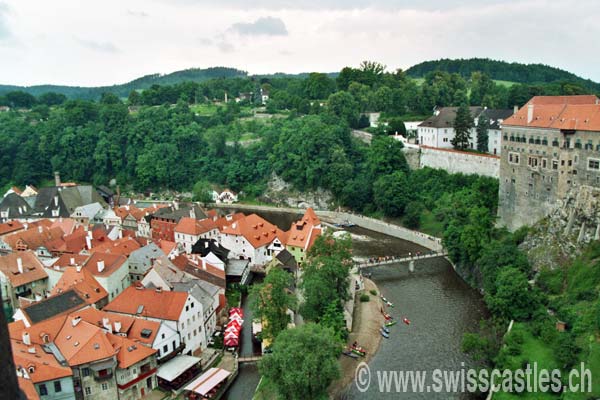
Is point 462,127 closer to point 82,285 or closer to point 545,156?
point 545,156

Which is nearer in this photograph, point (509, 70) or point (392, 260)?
point (392, 260)

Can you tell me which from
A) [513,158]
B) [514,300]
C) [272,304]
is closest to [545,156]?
[513,158]

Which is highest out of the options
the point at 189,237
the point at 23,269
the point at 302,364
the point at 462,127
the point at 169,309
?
the point at 462,127

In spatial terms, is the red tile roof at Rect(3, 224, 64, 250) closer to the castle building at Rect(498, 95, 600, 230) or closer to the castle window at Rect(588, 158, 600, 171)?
the castle building at Rect(498, 95, 600, 230)

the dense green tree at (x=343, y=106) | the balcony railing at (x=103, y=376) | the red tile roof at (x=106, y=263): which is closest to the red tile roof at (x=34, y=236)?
the red tile roof at (x=106, y=263)

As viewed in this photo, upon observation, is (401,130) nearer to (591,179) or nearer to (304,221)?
(304,221)

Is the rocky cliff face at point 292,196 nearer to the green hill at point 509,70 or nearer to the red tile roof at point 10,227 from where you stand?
the red tile roof at point 10,227
